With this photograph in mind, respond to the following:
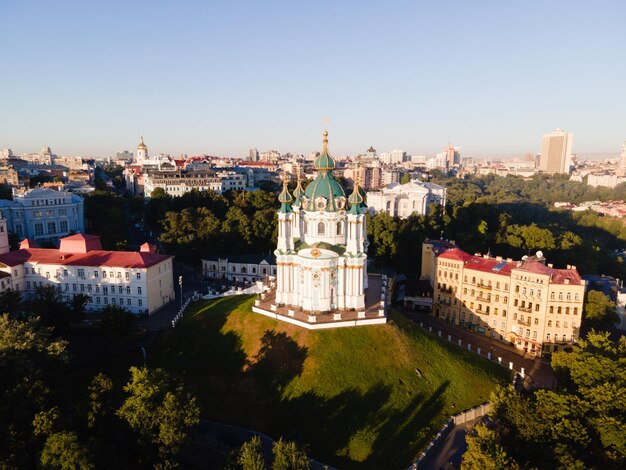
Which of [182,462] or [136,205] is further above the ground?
[136,205]

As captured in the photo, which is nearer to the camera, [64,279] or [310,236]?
[310,236]

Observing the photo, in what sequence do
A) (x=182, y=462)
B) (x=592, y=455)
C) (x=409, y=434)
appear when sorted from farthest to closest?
1. (x=409, y=434)
2. (x=182, y=462)
3. (x=592, y=455)

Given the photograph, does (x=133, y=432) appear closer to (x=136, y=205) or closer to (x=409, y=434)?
(x=409, y=434)

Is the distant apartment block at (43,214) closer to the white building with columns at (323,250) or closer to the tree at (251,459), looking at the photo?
the white building with columns at (323,250)

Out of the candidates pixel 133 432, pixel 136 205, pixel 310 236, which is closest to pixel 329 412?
pixel 133 432

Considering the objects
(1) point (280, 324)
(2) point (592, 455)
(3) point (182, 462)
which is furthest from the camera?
(1) point (280, 324)

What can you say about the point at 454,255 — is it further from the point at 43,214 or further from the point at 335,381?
the point at 43,214

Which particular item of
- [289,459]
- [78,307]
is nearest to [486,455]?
[289,459]
